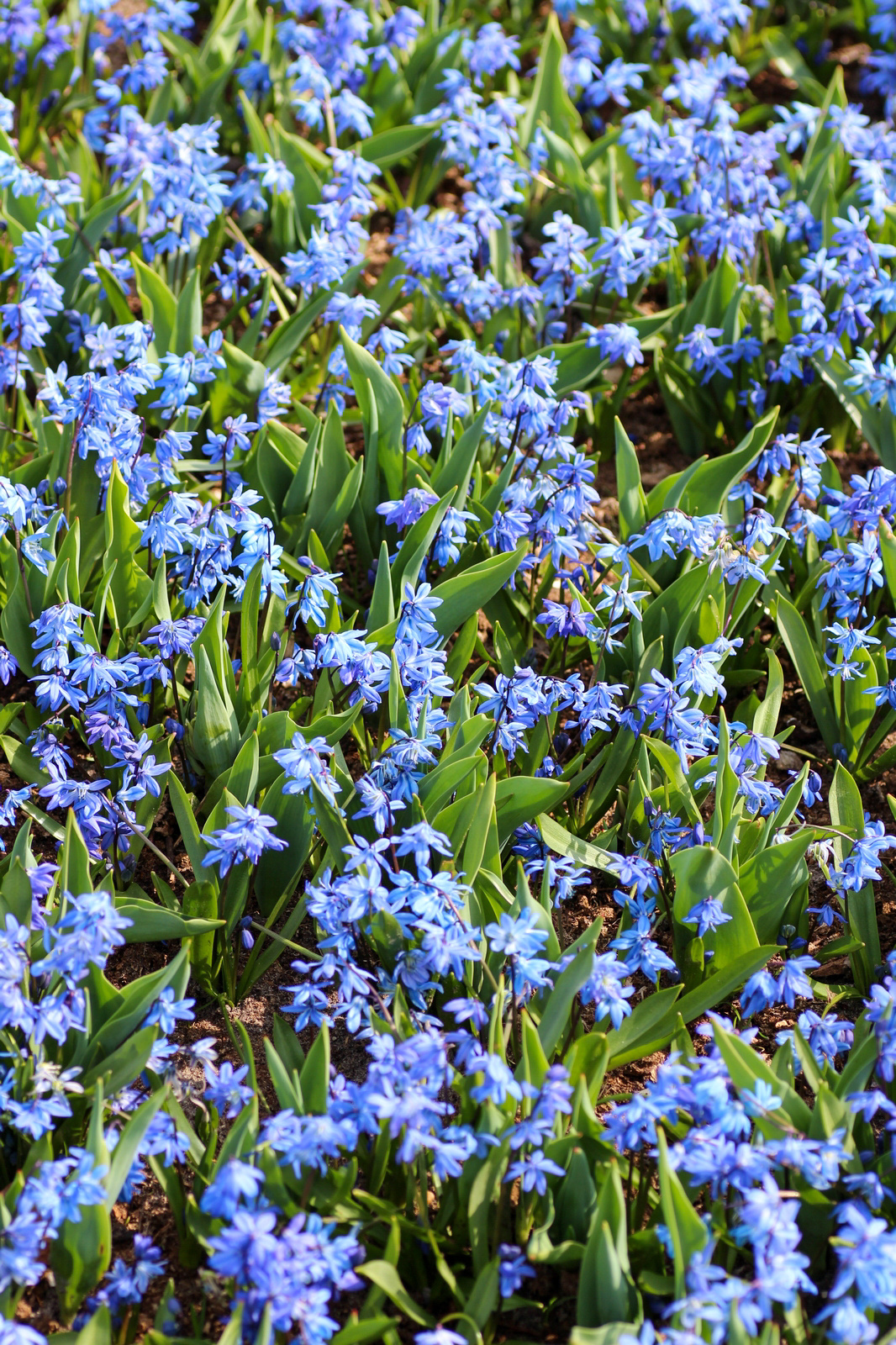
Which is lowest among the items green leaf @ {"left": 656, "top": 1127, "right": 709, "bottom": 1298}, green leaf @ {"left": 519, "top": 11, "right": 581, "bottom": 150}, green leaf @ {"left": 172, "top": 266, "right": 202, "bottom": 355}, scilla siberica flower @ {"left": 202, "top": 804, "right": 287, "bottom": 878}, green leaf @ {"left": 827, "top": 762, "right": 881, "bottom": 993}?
green leaf @ {"left": 827, "top": 762, "right": 881, "bottom": 993}

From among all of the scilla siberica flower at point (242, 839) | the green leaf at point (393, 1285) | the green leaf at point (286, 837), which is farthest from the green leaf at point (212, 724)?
the green leaf at point (393, 1285)

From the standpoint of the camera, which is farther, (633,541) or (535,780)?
(633,541)

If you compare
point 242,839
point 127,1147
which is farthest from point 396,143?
point 127,1147

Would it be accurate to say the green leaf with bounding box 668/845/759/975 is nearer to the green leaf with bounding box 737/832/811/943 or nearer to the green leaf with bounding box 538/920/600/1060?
the green leaf with bounding box 737/832/811/943

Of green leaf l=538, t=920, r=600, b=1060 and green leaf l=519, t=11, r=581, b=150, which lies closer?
Answer: green leaf l=538, t=920, r=600, b=1060

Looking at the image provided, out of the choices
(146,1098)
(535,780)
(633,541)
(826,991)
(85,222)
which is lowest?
(826,991)

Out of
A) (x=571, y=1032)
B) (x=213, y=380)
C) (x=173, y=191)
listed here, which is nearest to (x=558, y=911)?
(x=571, y=1032)

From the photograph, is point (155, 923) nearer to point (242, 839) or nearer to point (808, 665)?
point (242, 839)

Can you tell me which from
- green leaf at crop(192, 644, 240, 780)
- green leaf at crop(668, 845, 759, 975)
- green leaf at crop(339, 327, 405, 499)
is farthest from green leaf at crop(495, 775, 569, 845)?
green leaf at crop(339, 327, 405, 499)

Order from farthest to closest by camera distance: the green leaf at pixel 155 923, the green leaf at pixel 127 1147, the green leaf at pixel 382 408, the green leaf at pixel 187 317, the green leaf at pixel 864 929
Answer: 1. the green leaf at pixel 187 317
2. the green leaf at pixel 382 408
3. the green leaf at pixel 864 929
4. the green leaf at pixel 155 923
5. the green leaf at pixel 127 1147

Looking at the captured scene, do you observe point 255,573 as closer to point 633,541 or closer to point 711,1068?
point 633,541

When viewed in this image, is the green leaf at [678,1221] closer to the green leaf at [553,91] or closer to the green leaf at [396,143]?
the green leaf at [396,143]
